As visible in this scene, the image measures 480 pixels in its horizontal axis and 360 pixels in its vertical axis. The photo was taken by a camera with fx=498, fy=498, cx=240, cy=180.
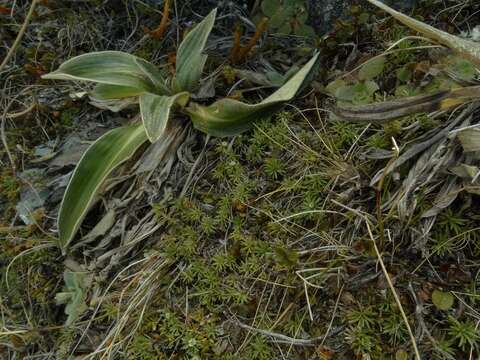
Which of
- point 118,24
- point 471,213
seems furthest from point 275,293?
point 118,24

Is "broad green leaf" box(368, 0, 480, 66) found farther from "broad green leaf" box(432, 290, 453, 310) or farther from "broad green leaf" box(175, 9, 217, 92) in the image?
"broad green leaf" box(175, 9, 217, 92)

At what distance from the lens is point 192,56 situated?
1.76 meters

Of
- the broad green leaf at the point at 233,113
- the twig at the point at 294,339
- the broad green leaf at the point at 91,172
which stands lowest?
the twig at the point at 294,339

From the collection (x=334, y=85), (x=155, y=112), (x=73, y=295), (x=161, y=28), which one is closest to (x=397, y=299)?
(x=334, y=85)

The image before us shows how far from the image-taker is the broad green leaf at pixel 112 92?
5.77 ft

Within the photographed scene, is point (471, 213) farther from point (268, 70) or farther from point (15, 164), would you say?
Answer: point (15, 164)

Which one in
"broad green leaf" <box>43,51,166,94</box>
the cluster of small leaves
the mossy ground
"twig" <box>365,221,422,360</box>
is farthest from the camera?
the cluster of small leaves

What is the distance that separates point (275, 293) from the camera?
1.39m

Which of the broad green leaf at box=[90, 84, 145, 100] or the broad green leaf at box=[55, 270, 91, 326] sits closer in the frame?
the broad green leaf at box=[55, 270, 91, 326]

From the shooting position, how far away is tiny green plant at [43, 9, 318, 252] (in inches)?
62.9

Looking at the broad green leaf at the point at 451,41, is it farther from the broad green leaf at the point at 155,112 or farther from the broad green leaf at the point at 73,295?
the broad green leaf at the point at 73,295

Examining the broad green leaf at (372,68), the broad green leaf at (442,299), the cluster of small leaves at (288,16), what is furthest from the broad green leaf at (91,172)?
the broad green leaf at (442,299)

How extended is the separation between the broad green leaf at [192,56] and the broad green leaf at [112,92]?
152 millimetres

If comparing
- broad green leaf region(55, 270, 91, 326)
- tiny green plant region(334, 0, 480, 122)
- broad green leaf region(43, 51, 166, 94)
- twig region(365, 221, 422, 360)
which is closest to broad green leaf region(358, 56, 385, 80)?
tiny green plant region(334, 0, 480, 122)
